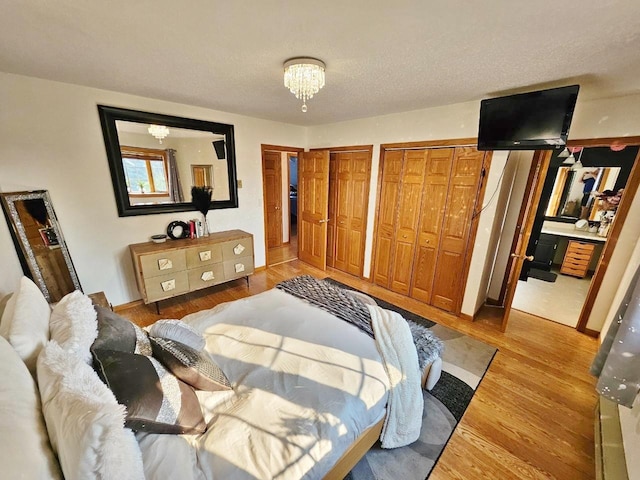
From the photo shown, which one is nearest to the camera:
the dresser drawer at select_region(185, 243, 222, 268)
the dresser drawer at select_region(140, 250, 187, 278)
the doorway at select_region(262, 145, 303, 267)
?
the dresser drawer at select_region(140, 250, 187, 278)

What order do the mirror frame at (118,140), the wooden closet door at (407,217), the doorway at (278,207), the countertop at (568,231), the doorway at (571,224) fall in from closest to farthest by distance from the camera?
the mirror frame at (118,140), the wooden closet door at (407,217), the doorway at (571,224), the countertop at (568,231), the doorway at (278,207)

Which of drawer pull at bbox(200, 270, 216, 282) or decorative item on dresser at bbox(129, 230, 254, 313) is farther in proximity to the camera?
drawer pull at bbox(200, 270, 216, 282)

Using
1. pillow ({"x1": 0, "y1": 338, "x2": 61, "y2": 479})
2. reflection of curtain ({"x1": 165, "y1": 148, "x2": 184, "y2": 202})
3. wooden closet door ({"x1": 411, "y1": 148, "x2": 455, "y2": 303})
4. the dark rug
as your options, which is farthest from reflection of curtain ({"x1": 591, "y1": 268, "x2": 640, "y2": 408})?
reflection of curtain ({"x1": 165, "y1": 148, "x2": 184, "y2": 202})

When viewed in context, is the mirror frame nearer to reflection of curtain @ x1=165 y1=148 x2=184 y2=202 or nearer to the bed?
reflection of curtain @ x1=165 y1=148 x2=184 y2=202

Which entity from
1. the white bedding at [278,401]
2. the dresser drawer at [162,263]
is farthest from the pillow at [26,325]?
the dresser drawer at [162,263]

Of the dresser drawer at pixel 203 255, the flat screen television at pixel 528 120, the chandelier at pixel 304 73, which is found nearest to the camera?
the chandelier at pixel 304 73

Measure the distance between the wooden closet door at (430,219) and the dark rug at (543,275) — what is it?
2301 mm

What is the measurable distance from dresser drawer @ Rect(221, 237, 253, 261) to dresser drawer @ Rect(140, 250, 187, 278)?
0.48m

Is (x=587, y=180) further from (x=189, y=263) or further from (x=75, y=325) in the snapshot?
(x=75, y=325)

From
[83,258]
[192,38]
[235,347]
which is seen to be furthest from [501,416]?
[83,258]

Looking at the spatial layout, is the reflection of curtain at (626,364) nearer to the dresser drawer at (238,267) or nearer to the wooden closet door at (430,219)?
the wooden closet door at (430,219)

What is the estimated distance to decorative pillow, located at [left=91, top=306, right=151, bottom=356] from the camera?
1.10 meters

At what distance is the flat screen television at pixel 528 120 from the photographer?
1.91m

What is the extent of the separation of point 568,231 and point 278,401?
5.15 meters
